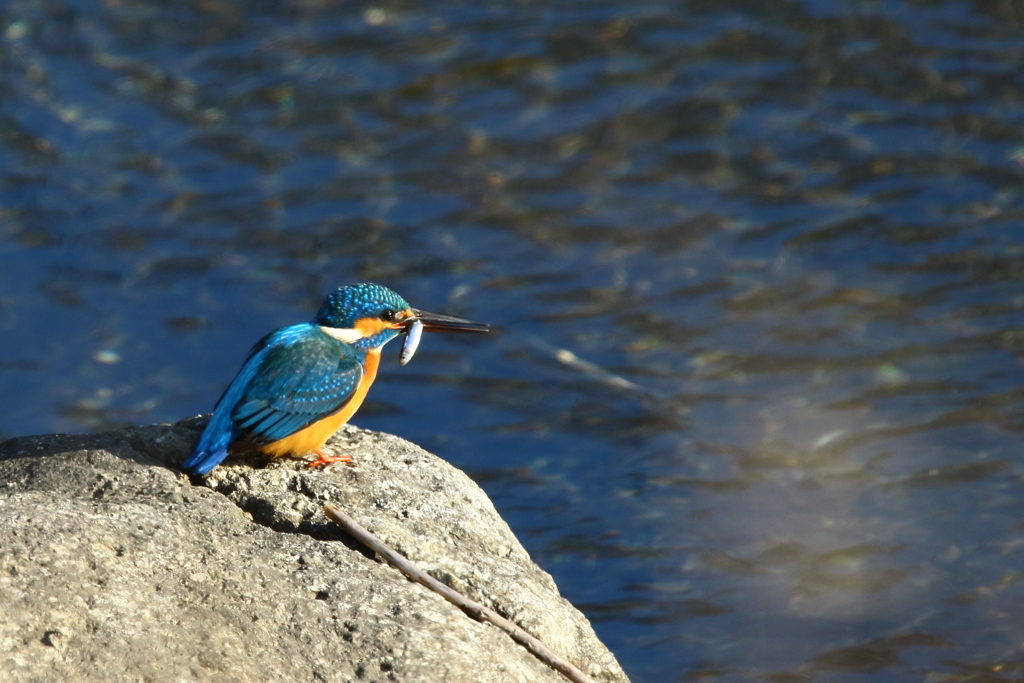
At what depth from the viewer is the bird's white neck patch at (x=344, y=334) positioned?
4.21 meters

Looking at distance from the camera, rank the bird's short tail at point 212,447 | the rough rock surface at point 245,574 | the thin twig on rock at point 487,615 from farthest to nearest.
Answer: the bird's short tail at point 212,447 < the thin twig on rock at point 487,615 < the rough rock surface at point 245,574

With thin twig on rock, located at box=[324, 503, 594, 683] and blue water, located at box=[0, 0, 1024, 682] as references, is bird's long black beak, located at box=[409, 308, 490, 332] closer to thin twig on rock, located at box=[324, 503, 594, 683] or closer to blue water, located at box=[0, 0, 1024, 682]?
thin twig on rock, located at box=[324, 503, 594, 683]

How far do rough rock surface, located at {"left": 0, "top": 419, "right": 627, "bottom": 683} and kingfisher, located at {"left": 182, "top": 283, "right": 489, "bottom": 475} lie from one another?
0.12 metres

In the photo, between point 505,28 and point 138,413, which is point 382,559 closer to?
point 138,413

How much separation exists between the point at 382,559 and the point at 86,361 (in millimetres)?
4256

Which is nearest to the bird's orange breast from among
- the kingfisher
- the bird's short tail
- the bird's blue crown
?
the kingfisher

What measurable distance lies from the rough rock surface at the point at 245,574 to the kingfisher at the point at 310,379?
0.38 feet

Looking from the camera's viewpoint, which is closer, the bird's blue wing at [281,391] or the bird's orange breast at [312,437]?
the bird's blue wing at [281,391]

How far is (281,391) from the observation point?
3.88m

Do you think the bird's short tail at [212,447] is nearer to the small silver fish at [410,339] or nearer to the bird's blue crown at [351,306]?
the bird's blue crown at [351,306]

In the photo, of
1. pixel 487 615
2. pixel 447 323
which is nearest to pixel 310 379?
pixel 447 323

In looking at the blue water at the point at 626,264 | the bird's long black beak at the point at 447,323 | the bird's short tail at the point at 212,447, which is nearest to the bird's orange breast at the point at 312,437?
the bird's short tail at the point at 212,447

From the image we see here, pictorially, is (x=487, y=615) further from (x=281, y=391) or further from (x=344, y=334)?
(x=344, y=334)

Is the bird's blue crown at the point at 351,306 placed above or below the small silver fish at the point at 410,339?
above
